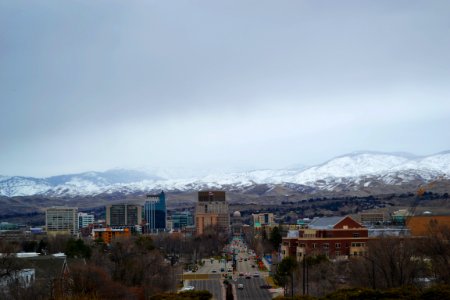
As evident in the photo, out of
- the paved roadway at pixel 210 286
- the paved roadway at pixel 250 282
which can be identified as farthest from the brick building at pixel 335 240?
the paved roadway at pixel 210 286

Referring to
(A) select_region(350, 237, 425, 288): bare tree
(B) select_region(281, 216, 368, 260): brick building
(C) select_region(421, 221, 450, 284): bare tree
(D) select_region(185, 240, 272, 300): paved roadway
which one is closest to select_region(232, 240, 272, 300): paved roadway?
(D) select_region(185, 240, 272, 300): paved roadway

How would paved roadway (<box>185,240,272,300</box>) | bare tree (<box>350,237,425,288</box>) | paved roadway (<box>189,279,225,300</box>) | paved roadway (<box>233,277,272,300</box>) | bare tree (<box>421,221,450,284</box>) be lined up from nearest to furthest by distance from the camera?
bare tree (<box>421,221,450,284</box>)
bare tree (<box>350,237,425,288</box>)
paved roadway (<box>233,277,272,300</box>)
paved roadway (<box>185,240,272,300</box>)
paved roadway (<box>189,279,225,300</box>)

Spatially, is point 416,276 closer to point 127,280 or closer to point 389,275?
point 389,275

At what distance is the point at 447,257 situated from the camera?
43.5m

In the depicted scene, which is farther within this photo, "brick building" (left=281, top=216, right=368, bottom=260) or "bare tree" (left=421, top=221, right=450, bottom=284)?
"brick building" (left=281, top=216, right=368, bottom=260)

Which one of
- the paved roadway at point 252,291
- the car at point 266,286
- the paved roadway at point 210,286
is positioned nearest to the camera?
the paved roadway at point 252,291

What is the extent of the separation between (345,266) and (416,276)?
13384mm

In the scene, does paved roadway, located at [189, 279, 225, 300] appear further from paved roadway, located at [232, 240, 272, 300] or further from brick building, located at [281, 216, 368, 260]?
brick building, located at [281, 216, 368, 260]

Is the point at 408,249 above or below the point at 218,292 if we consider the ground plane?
above

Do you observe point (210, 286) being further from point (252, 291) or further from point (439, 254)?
point (439, 254)

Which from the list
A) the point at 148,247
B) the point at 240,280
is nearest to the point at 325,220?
the point at 240,280

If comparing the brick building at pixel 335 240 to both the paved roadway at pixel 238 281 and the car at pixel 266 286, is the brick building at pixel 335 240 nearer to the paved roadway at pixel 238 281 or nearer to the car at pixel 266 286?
the car at pixel 266 286

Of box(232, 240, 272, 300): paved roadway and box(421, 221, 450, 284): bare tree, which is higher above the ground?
box(421, 221, 450, 284): bare tree

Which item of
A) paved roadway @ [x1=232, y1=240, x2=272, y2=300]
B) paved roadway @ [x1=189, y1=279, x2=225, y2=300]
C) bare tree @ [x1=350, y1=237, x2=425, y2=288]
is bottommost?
paved roadway @ [x1=232, y1=240, x2=272, y2=300]
